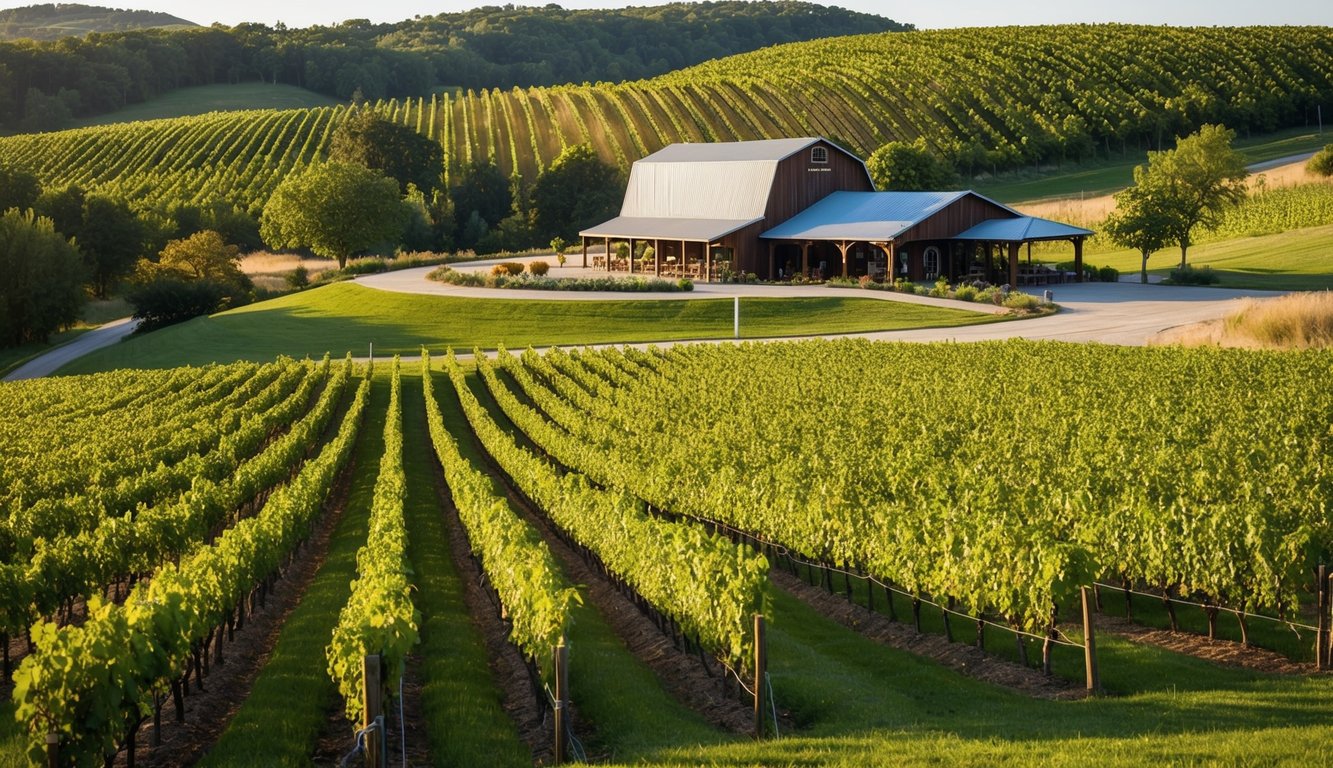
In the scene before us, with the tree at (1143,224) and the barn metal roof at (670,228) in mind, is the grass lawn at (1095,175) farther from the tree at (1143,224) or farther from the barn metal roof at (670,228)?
the barn metal roof at (670,228)

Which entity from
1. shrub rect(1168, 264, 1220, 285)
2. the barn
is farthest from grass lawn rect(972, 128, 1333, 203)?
shrub rect(1168, 264, 1220, 285)

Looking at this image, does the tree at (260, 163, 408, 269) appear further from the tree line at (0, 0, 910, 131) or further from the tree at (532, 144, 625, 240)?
the tree line at (0, 0, 910, 131)

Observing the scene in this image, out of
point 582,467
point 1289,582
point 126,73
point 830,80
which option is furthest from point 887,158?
point 126,73

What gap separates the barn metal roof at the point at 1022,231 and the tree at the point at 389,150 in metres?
52.5

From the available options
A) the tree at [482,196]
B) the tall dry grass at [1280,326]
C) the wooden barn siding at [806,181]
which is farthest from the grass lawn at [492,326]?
the tree at [482,196]

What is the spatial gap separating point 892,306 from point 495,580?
41416mm

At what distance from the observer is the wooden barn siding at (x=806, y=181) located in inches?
2639

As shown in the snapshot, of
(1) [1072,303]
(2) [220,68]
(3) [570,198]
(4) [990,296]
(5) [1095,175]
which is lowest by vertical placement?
(1) [1072,303]

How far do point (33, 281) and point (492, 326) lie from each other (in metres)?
25.4

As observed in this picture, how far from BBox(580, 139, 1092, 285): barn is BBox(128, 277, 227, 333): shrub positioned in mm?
21713

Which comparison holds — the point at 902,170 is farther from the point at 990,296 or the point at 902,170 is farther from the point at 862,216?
the point at 990,296

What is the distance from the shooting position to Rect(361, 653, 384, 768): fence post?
32.3 ft

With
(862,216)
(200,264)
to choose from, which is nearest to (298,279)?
(200,264)

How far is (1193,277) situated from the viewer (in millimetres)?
58562
